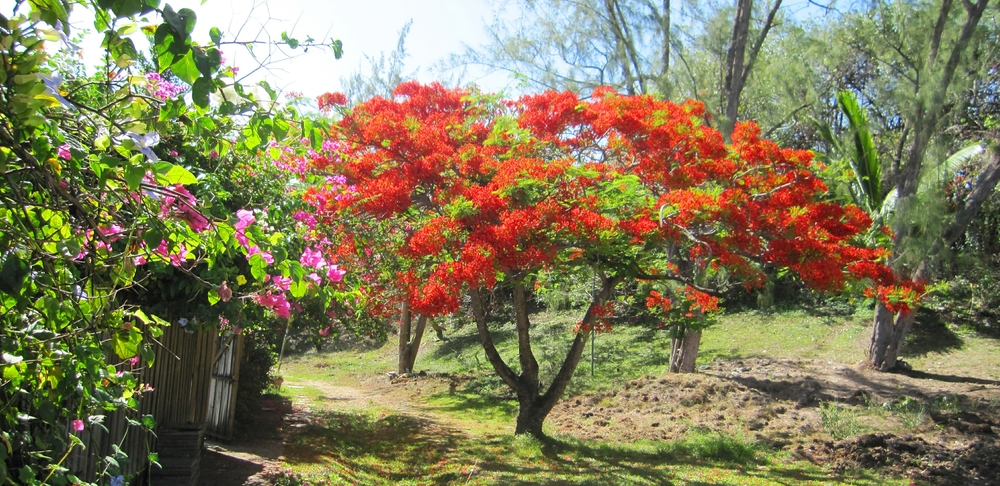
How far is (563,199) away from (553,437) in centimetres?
362

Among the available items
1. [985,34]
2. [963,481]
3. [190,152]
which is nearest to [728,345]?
[985,34]

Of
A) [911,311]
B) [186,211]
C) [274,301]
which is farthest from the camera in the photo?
[911,311]

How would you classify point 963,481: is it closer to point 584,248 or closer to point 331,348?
point 584,248

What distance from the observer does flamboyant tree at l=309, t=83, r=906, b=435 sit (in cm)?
758

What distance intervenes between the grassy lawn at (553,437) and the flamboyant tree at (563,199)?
1.38m

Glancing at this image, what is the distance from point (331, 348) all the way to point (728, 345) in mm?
15452

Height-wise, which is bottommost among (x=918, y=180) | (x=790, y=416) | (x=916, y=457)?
(x=916, y=457)

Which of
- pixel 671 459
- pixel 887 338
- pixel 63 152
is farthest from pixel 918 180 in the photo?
pixel 63 152

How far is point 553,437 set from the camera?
32.4 feet

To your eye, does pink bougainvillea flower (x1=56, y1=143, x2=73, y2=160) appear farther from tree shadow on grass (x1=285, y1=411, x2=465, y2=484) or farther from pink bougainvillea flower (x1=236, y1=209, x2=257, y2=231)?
tree shadow on grass (x1=285, y1=411, x2=465, y2=484)

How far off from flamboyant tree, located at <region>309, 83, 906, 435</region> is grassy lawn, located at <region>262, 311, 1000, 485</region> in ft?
4.54

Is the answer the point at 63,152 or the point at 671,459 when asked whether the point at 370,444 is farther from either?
the point at 63,152

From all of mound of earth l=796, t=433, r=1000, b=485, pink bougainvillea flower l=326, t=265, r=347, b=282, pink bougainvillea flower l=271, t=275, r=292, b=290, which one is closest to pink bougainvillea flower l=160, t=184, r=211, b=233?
pink bougainvillea flower l=271, t=275, r=292, b=290

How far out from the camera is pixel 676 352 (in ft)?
45.1
